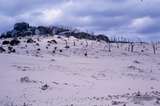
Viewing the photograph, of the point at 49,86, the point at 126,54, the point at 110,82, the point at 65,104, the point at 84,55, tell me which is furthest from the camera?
the point at 126,54

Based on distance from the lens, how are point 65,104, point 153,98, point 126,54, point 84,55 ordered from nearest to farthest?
1. point 65,104
2. point 153,98
3. point 84,55
4. point 126,54

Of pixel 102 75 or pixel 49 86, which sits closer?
pixel 49 86

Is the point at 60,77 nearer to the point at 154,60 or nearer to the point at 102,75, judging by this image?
the point at 102,75

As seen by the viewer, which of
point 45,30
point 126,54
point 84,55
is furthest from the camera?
point 45,30

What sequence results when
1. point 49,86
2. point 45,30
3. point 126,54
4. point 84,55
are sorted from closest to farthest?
point 49,86 < point 84,55 < point 126,54 < point 45,30

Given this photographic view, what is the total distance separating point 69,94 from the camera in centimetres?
2256

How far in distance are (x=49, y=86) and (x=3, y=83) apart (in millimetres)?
3455

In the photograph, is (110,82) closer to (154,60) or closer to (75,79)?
(75,79)

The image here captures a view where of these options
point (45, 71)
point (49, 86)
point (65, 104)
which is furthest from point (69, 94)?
point (45, 71)

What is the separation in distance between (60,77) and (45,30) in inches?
2603

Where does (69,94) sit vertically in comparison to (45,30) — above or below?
below

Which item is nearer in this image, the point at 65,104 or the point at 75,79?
the point at 65,104

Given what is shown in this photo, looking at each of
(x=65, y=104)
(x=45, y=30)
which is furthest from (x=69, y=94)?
(x=45, y=30)

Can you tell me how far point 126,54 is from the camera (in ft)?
174
